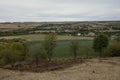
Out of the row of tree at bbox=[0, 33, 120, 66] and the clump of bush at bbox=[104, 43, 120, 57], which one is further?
the clump of bush at bbox=[104, 43, 120, 57]

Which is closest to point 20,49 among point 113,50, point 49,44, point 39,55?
point 49,44

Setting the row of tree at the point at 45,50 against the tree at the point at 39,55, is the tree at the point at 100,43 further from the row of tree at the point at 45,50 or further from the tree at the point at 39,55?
the tree at the point at 39,55

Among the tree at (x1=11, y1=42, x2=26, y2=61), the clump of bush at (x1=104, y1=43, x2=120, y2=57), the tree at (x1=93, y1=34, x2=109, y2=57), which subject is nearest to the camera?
the clump of bush at (x1=104, y1=43, x2=120, y2=57)

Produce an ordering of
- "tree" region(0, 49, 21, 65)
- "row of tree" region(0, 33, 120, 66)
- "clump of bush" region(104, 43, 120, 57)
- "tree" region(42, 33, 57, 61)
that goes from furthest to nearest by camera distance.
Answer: "tree" region(42, 33, 57, 61) < "clump of bush" region(104, 43, 120, 57) < "row of tree" region(0, 33, 120, 66) < "tree" region(0, 49, 21, 65)

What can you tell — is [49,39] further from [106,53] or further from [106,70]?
[106,70]

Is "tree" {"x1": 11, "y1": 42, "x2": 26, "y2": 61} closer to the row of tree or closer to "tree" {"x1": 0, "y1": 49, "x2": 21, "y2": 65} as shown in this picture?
the row of tree

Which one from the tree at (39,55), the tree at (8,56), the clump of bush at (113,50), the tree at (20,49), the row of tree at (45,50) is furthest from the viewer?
the tree at (20,49)

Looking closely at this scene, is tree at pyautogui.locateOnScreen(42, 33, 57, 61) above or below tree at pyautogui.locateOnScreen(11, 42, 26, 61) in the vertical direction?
above

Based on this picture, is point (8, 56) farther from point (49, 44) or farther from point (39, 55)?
point (49, 44)

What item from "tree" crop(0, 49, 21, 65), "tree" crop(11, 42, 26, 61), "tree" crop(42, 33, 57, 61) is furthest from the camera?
"tree" crop(11, 42, 26, 61)

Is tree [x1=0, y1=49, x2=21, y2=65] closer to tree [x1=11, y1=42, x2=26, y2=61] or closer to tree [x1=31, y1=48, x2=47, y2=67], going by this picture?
tree [x1=31, y1=48, x2=47, y2=67]

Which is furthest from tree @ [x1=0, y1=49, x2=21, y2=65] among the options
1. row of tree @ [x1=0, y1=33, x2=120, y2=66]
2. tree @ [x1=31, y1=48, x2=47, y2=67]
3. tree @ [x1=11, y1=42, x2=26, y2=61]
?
tree @ [x1=11, y1=42, x2=26, y2=61]

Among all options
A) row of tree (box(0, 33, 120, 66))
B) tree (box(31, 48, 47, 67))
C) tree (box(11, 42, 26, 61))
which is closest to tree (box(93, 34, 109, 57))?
row of tree (box(0, 33, 120, 66))

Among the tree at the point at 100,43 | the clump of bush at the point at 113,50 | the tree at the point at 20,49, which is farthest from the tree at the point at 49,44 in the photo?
the clump of bush at the point at 113,50
